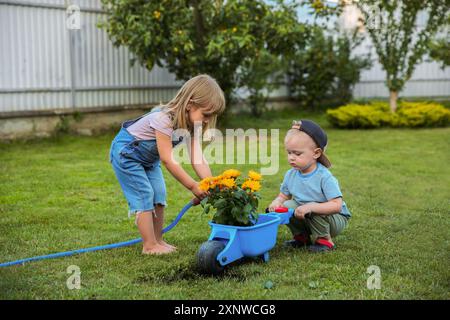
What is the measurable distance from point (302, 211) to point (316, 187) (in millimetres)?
206

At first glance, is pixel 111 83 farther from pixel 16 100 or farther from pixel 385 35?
pixel 385 35

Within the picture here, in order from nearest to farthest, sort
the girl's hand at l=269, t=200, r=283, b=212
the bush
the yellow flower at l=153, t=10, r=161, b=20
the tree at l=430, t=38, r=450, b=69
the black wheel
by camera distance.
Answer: the black wheel
the girl's hand at l=269, t=200, r=283, b=212
the yellow flower at l=153, t=10, r=161, b=20
the bush
the tree at l=430, t=38, r=450, b=69

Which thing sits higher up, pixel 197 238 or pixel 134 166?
pixel 134 166

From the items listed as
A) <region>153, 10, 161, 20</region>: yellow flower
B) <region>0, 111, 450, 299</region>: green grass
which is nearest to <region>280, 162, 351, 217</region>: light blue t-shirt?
<region>0, 111, 450, 299</region>: green grass

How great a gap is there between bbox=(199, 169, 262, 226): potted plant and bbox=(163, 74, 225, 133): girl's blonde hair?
16.6 inches

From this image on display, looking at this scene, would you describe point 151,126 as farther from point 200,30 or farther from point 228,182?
point 200,30

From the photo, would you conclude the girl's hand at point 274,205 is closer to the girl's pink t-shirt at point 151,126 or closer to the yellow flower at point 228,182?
the yellow flower at point 228,182

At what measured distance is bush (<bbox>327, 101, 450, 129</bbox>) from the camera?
10.9 metres

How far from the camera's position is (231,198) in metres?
3.58

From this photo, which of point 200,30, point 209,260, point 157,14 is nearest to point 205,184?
point 209,260

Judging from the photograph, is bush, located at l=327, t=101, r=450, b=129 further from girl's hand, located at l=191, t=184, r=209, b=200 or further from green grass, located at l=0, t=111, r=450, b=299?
girl's hand, located at l=191, t=184, r=209, b=200

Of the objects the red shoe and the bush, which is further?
the bush
